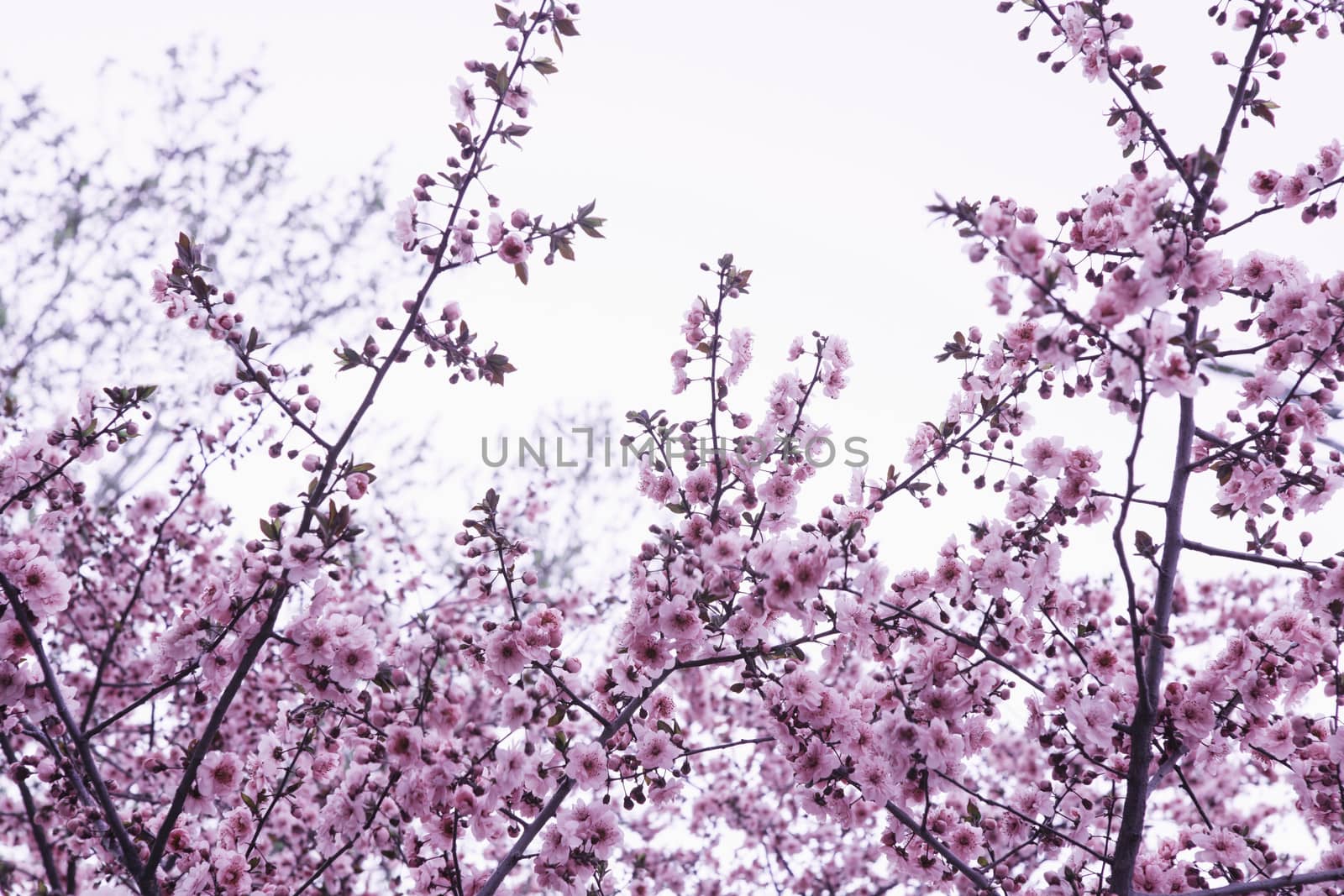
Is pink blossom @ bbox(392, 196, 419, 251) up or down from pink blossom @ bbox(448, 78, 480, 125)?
down

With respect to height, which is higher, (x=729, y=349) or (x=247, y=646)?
(x=729, y=349)

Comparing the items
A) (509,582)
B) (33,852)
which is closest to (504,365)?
(509,582)

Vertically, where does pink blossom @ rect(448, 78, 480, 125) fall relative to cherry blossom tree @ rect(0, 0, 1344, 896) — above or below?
above

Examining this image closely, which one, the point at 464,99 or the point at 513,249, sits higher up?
the point at 464,99

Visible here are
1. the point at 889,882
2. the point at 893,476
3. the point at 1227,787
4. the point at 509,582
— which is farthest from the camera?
the point at 1227,787

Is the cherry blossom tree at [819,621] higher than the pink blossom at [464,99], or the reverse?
the pink blossom at [464,99]

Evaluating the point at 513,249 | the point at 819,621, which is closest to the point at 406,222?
the point at 513,249

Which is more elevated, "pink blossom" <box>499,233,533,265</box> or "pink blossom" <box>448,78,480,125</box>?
"pink blossom" <box>448,78,480,125</box>

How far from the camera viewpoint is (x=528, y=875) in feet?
28.1

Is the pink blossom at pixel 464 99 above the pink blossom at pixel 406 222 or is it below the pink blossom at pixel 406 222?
above

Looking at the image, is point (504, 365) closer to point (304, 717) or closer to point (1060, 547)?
point (304, 717)

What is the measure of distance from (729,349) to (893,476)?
92cm

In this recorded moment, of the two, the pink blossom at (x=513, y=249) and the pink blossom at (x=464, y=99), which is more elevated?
the pink blossom at (x=464, y=99)

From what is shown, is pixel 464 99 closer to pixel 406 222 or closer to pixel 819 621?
pixel 406 222
